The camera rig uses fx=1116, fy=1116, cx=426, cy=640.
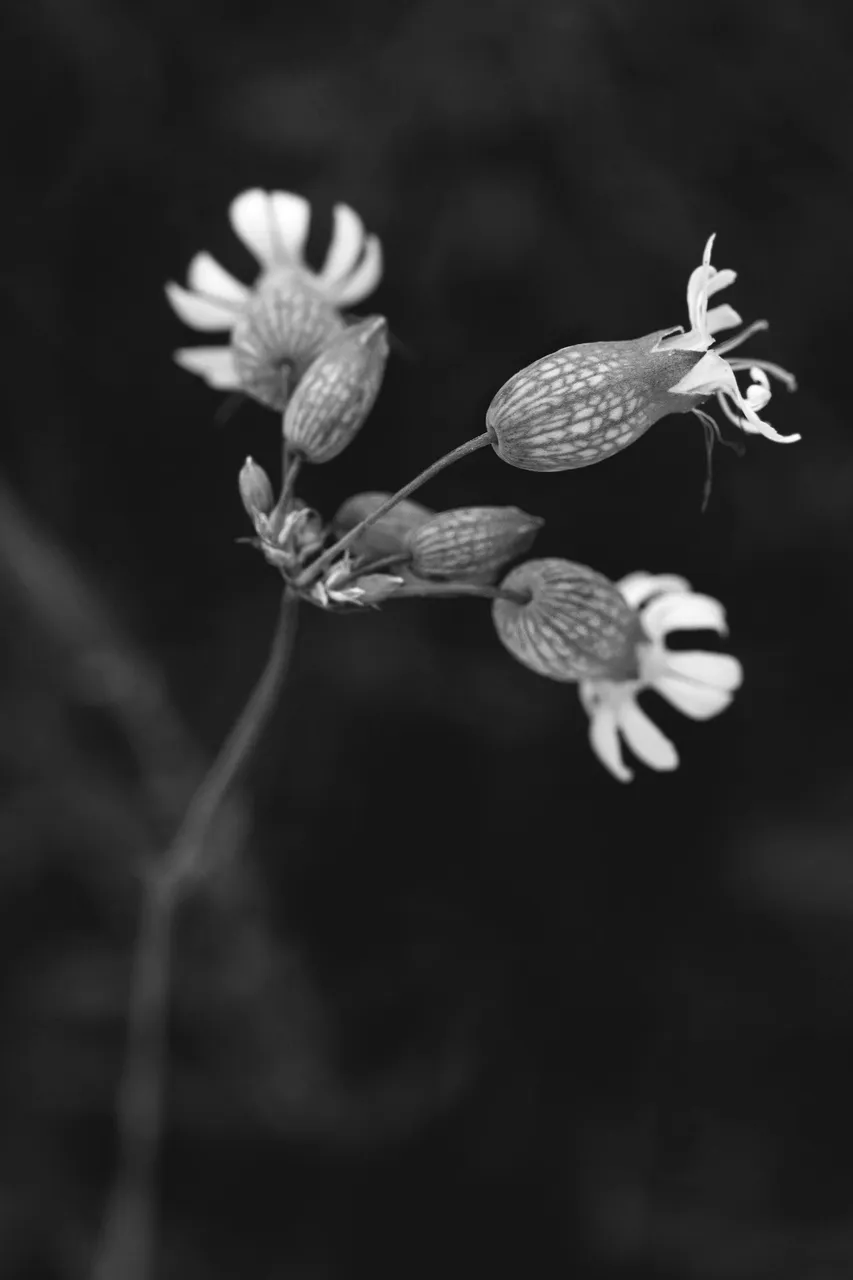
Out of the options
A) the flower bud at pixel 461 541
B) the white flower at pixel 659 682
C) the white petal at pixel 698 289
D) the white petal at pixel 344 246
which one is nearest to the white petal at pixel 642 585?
the white flower at pixel 659 682

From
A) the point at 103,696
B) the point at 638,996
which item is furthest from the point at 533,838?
the point at 103,696

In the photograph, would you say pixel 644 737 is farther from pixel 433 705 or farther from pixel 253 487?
pixel 433 705

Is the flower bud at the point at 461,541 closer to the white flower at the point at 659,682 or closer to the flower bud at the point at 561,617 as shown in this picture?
the flower bud at the point at 561,617

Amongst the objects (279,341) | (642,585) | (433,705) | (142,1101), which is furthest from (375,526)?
(142,1101)

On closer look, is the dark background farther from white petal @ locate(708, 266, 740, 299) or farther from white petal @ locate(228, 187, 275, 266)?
white petal @ locate(708, 266, 740, 299)

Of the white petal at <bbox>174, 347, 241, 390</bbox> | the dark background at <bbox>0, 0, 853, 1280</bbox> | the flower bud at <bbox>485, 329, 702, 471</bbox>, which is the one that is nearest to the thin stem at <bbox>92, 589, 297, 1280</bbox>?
the dark background at <bbox>0, 0, 853, 1280</bbox>

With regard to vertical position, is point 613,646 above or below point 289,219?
below
